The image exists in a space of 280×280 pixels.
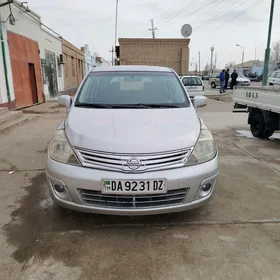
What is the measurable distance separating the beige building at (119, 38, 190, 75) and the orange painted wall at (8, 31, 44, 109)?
Answer: 9.44 metres

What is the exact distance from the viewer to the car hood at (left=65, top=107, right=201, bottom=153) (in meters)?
2.54

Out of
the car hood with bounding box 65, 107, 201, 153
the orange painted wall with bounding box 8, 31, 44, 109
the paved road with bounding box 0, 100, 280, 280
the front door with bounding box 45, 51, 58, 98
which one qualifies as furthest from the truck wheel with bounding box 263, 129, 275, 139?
the front door with bounding box 45, 51, 58, 98

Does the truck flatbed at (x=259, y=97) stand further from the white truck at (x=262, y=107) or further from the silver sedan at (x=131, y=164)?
the silver sedan at (x=131, y=164)

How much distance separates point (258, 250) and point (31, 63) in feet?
42.1

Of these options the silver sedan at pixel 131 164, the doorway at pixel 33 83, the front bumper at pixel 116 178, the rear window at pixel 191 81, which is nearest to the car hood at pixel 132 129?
the silver sedan at pixel 131 164

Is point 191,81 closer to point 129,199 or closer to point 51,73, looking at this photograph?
point 51,73

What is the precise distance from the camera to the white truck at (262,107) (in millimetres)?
5884

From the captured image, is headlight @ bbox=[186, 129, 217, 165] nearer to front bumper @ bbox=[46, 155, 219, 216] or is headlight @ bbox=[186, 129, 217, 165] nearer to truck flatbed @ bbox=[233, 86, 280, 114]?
front bumper @ bbox=[46, 155, 219, 216]

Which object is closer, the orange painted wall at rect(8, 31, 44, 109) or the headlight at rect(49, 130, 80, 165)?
the headlight at rect(49, 130, 80, 165)

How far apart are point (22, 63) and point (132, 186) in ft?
36.2

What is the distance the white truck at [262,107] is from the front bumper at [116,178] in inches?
157

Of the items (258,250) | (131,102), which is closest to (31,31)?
(131,102)

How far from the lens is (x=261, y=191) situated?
3656 millimetres

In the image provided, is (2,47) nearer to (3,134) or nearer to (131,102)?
(3,134)
